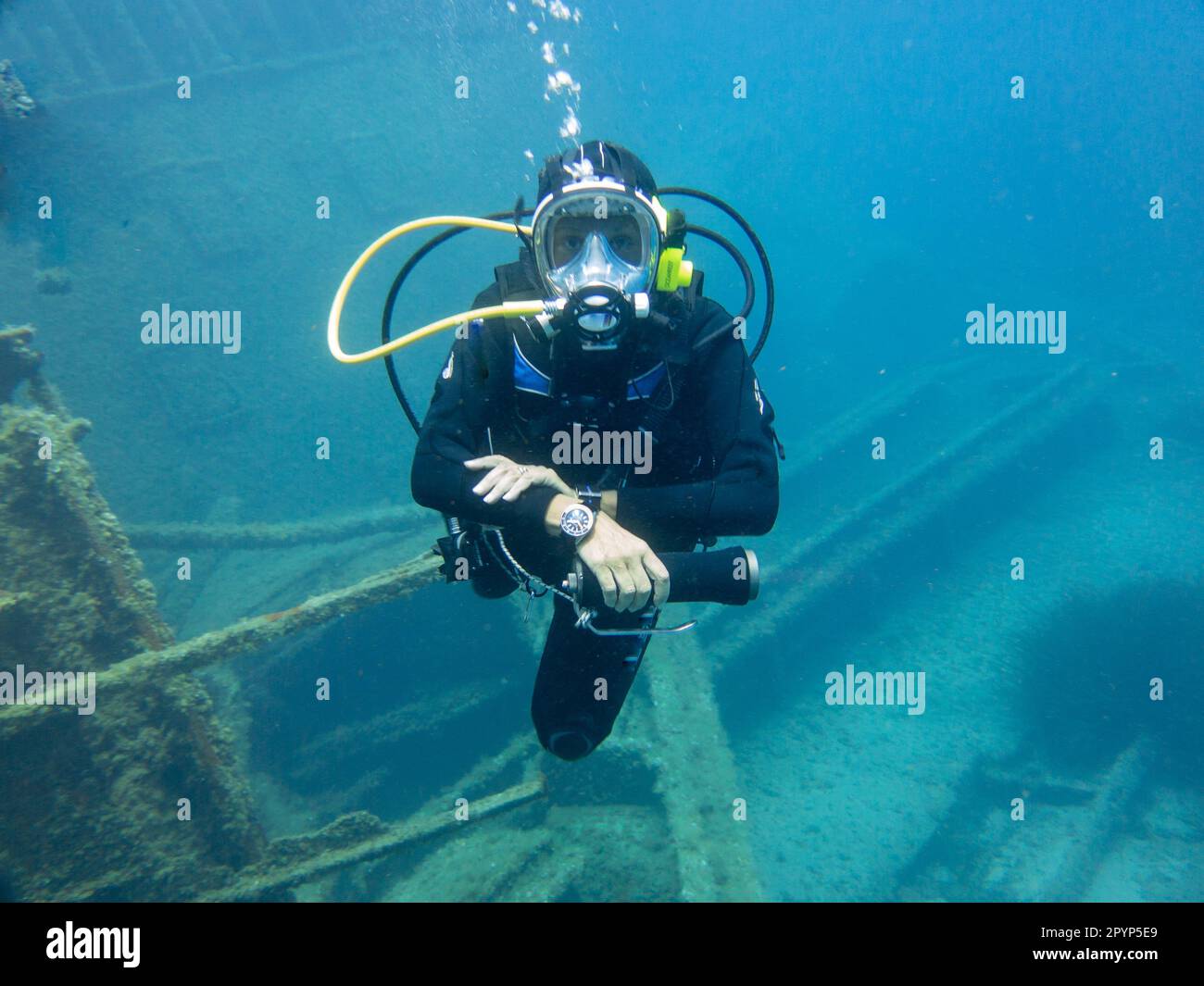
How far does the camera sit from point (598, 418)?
2576 millimetres

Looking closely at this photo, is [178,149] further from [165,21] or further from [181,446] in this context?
[181,446]

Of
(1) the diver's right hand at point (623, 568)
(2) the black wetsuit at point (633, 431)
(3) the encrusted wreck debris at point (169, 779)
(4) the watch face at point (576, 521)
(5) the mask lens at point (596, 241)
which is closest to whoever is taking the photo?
(1) the diver's right hand at point (623, 568)

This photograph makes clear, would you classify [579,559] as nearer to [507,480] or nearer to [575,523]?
[575,523]

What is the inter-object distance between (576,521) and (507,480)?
31 centimetres

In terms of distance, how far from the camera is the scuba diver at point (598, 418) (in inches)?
88.7

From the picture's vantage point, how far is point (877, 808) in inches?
267

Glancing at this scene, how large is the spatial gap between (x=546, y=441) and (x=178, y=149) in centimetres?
1787

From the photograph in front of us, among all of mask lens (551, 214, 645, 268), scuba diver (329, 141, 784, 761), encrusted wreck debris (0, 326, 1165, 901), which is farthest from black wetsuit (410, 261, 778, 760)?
encrusted wreck debris (0, 326, 1165, 901)

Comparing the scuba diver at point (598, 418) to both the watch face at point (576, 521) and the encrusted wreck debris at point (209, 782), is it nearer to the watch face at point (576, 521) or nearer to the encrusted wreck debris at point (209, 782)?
the watch face at point (576, 521)

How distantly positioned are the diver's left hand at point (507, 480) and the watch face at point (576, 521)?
0.55 ft

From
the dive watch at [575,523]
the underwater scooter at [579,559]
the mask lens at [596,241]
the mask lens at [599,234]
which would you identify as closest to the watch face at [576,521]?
the dive watch at [575,523]

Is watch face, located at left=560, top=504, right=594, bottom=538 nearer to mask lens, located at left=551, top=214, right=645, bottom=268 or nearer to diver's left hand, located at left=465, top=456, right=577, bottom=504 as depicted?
diver's left hand, located at left=465, top=456, right=577, bottom=504

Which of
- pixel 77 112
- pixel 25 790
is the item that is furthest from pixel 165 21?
pixel 25 790

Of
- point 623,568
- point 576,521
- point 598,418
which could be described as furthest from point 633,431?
point 623,568
